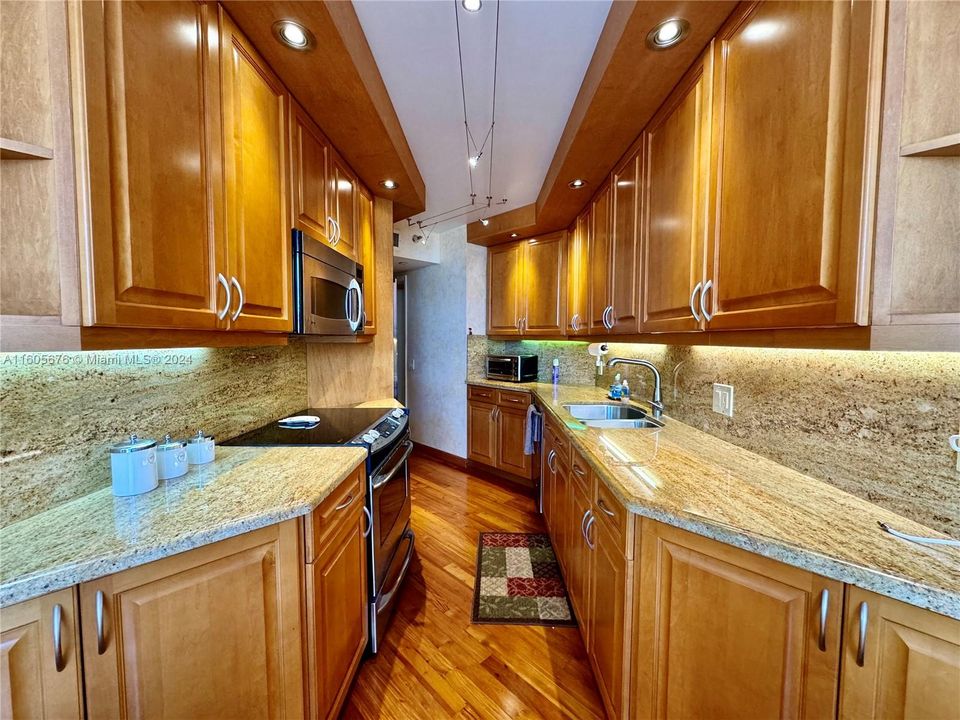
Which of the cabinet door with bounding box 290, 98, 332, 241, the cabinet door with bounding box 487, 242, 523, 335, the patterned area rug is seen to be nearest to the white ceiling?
the cabinet door with bounding box 290, 98, 332, 241

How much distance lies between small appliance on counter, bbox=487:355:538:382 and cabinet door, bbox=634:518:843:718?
8.40ft

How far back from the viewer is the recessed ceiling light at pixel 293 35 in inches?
45.4

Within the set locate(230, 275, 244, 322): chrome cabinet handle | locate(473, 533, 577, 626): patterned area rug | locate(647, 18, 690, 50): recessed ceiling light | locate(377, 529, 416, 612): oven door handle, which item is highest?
locate(647, 18, 690, 50): recessed ceiling light

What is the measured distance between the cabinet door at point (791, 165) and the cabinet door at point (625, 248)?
0.60 m

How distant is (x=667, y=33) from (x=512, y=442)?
9.83 feet

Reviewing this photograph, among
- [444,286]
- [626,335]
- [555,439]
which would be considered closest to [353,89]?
[626,335]

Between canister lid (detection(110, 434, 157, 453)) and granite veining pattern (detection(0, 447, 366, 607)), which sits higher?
canister lid (detection(110, 434, 157, 453))

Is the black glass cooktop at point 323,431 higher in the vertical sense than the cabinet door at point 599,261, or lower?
lower

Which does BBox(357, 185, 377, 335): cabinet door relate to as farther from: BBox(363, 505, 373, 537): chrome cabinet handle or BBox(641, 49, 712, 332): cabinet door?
BBox(641, 49, 712, 332): cabinet door

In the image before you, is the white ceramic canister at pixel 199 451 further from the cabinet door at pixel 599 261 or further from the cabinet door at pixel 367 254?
the cabinet door at pixel 599 261

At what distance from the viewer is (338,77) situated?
1.38 meters

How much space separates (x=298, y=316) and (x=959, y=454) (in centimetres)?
200

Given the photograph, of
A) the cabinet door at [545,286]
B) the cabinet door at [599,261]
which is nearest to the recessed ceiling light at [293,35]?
the cabinet door at [599,261]

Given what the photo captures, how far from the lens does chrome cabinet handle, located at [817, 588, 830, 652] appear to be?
2.46 ft
